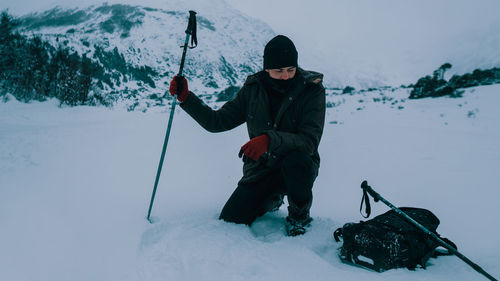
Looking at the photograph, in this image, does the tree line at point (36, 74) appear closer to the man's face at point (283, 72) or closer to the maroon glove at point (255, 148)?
the man's face at point (283, 72)

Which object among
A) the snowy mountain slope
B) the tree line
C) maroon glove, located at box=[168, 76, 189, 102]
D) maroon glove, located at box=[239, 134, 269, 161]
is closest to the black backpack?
maroon glove, located at box=[239, 134, 269, 161]

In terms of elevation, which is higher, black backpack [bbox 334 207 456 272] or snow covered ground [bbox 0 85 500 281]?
black backpack [bbox 334 207 456 272]

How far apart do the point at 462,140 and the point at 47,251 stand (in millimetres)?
6374

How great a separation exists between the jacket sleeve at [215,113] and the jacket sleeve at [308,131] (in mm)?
563

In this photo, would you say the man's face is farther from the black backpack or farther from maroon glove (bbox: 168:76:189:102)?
the black backpack

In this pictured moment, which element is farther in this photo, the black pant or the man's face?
the man's face

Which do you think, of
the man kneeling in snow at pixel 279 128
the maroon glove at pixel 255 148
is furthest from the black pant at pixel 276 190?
the maroon glove at pixel 255 148

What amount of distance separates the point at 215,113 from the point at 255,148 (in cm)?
72

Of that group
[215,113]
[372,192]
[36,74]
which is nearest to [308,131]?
[372,192]

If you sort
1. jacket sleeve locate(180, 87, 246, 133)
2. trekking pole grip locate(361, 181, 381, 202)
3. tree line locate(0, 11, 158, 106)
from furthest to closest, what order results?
tree line locate(0, 11, 158, 106) → jacket sleeve locate(180, 87, 246, 133) → trekking pole grip locate(361, 181, 381, 202)

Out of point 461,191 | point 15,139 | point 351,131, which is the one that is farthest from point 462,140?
point 15,139

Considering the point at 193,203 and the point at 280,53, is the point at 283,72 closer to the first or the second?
the point at 280,53

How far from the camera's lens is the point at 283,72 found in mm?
2184

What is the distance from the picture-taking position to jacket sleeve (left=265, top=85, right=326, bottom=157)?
2.01m
